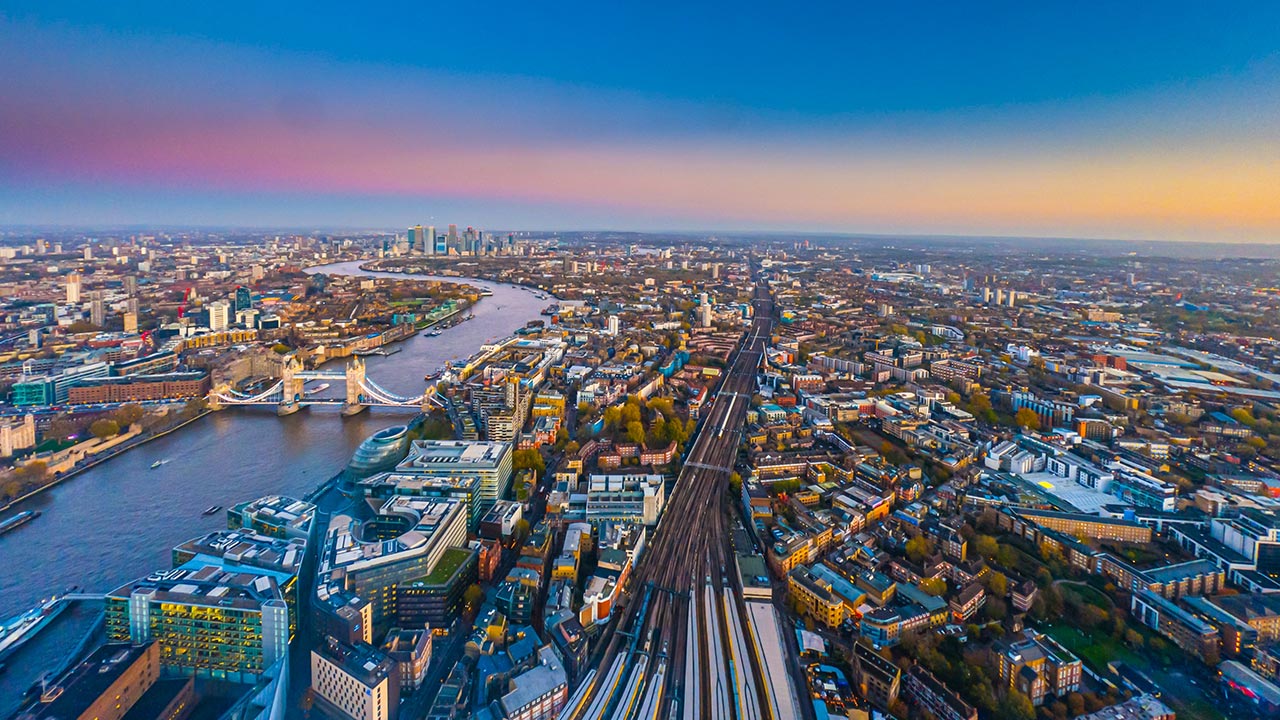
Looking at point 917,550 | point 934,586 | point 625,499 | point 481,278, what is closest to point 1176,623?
point 934,586

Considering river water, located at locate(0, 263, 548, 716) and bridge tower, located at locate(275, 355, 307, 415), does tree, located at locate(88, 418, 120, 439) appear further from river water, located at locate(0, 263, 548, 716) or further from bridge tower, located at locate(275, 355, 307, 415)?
bridge tower, located at locate(275, 355, 307, 415)

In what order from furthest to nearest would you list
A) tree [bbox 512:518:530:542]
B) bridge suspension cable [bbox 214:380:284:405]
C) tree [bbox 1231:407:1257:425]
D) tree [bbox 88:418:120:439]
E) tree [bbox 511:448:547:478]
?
bridge suspension cable [bbox 214:380:284:405] → tree [bbox 1231:407:1257:425] → tree [bbox 88:418:120:439] → tree [bbox 511:448:547:478] → tree [bbox 512:518:530:542]

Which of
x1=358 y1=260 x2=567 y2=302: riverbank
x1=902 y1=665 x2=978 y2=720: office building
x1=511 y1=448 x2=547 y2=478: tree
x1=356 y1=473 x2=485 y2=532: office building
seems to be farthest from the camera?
x1=358 y1=260 x2=567 y2=302: riverbank

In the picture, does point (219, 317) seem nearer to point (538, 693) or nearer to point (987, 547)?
point (538, 693)

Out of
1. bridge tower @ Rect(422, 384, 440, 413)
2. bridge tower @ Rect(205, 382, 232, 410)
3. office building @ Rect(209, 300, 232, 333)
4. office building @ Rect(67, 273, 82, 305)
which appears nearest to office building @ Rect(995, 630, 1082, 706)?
bridge tower @ Rect(422, 384, 440, 413)

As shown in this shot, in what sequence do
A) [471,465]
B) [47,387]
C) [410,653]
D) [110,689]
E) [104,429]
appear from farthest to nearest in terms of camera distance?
[47,387] < [104,429] < [471,465] < [410,653] < [110,689]

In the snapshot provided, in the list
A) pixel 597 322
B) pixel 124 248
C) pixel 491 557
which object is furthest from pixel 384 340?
pixel 124 248
